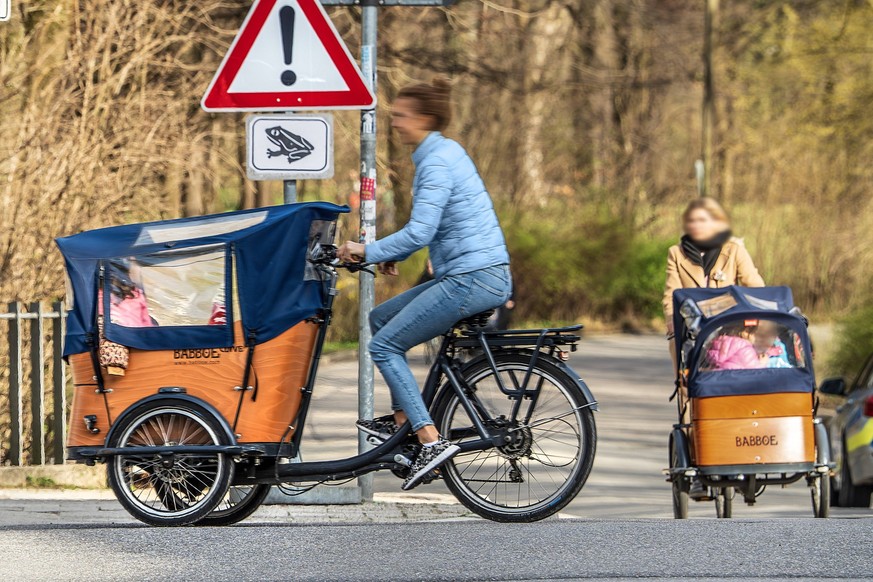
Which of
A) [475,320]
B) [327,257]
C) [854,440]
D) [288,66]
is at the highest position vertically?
[288,66]

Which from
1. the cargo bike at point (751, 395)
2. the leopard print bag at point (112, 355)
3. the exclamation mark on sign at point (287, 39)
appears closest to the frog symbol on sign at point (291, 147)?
the exclamation mark on sign at point (287, 39)

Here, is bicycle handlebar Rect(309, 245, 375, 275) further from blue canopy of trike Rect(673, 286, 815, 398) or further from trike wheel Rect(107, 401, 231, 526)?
blue canopy of trike Rect(673, 286, 815, 398)

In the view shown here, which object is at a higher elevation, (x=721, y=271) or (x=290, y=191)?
(x=290, y=191)

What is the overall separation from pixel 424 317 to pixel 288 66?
187cm

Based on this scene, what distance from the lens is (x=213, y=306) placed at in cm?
647

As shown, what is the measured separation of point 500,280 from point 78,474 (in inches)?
183

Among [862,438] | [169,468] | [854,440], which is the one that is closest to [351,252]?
[169,468]

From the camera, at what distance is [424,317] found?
251 inches

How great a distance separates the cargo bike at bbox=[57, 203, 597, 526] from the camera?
6.42 m

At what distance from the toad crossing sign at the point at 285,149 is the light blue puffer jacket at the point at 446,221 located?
4.13 feet

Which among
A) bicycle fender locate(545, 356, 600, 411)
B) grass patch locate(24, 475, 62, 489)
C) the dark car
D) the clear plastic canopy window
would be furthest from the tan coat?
grass patch locate(24, 475, 62, 489)

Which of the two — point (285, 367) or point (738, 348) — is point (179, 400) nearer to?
point (285, 367)

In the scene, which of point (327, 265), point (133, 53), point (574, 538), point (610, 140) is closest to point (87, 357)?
point (327, 265)

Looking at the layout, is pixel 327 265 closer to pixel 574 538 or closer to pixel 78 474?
pixel 574 538
